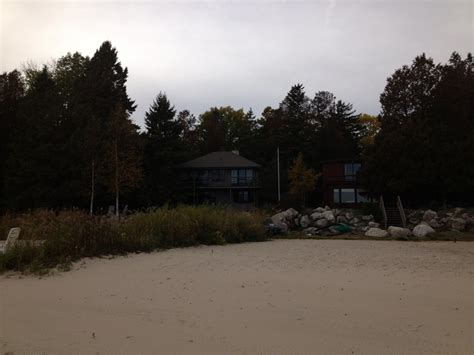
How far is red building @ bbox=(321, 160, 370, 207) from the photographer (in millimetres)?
36281

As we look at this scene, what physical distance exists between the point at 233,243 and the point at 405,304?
29.2 feet

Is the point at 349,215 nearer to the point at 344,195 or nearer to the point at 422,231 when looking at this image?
the point at 422,231

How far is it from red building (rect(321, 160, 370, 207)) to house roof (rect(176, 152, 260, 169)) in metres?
9.05

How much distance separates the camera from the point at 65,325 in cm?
471

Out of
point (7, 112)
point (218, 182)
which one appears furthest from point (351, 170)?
point (7, 112)

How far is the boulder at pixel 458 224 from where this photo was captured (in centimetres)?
2434

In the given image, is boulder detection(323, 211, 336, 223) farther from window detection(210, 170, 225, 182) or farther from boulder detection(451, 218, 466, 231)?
window detection(210, 170, 225, 182)

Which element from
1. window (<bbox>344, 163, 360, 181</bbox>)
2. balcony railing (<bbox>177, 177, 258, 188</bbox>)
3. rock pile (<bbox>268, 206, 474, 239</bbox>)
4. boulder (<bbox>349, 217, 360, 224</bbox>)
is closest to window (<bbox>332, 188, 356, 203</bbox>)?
window (<bbox>344, 163, 360, 181</bbox>)

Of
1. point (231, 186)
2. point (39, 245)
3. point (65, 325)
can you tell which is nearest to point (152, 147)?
point (231, 186)

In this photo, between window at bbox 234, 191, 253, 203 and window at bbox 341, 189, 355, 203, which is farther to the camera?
window at bbox 234, 191, 253, 203

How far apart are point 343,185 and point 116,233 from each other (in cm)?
2930

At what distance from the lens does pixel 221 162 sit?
4484 cm

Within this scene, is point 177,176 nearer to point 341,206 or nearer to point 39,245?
point 341,206

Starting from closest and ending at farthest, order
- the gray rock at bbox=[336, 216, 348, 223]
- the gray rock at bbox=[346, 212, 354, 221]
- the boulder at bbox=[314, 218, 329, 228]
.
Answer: the boulder at bbox=[314, 218, 329, 228] → the gray rock at bbox=[336, 216, 348, 223] → the gray rock at bbox=[346, 212, 354, 221]
